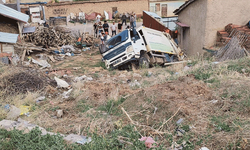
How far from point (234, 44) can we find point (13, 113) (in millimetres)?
8955

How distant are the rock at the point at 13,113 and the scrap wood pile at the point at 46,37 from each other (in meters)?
10.0

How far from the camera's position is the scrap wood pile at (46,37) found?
15081 millimetres

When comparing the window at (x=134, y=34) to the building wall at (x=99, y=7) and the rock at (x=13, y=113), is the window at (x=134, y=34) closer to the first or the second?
the rock at (x=13, y=113)

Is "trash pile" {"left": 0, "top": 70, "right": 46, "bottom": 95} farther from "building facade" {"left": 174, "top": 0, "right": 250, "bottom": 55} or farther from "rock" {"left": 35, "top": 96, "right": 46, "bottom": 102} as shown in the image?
"building facade" {"left": 174, "top": 0, "right": 250, "bottom": 55}

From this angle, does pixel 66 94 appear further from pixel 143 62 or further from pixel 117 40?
pixel 117 40

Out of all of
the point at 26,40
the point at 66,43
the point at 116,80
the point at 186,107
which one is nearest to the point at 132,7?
the point at 66,43

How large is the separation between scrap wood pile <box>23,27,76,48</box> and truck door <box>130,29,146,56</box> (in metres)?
7.24

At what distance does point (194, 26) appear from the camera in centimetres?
1307

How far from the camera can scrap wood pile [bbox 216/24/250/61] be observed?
9625 millimetres

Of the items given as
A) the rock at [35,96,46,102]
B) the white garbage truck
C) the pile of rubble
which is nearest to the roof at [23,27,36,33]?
the white garbage truck

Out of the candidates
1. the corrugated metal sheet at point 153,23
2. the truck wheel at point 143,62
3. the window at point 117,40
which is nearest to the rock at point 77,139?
the truck wheel at point 143,62

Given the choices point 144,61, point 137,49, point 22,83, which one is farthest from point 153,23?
point 22,83

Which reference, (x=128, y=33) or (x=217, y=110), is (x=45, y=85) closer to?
(x=128, y=33)

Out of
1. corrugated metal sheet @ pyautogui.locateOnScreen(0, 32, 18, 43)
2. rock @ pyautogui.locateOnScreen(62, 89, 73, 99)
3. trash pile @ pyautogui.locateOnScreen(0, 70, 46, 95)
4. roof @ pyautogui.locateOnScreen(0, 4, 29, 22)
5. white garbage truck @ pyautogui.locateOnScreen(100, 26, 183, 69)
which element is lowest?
rock @ pyautogui.locateOnScreen(62, 89, 73, 99)
